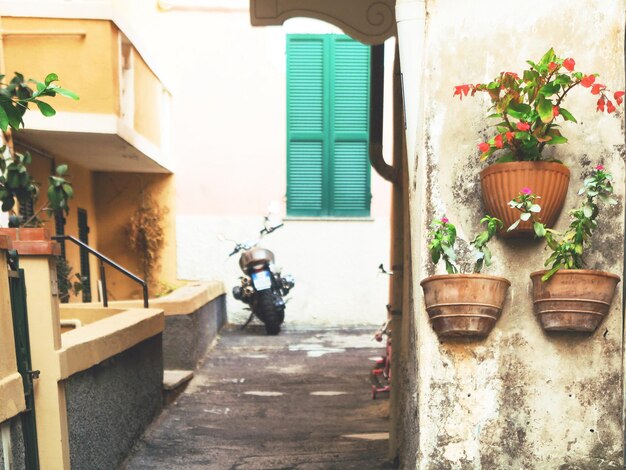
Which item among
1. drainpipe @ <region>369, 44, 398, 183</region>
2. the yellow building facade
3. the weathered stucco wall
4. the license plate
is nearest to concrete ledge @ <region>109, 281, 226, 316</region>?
the license plate

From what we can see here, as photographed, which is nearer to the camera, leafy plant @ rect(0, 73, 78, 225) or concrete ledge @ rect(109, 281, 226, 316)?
leafy plant @ rect(0, 73, 78, 225)

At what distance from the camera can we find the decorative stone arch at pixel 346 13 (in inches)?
141

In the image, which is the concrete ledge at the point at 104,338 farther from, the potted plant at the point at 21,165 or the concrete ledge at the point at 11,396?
the potted plant at the point at 21,165

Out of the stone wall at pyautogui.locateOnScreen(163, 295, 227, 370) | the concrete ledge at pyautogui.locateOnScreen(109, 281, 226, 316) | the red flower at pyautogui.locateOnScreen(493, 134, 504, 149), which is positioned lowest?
the stone wall at pyautogui.locateOnScreen(163, 295, 227, 370)

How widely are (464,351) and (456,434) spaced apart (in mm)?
307

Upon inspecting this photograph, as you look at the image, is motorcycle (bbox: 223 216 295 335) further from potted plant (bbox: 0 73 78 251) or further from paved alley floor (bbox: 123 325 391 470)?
potted plant (bbox: 0 73 78 251)

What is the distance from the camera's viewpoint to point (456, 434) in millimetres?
2119

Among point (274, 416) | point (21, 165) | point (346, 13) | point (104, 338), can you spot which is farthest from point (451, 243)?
point (21, 165)

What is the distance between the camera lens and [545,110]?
1922 mm

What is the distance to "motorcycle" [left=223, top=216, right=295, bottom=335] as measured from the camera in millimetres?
8539

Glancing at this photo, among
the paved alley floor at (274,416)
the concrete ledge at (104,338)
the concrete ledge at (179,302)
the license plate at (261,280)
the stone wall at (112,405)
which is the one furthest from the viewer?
the license plate at (261,280)

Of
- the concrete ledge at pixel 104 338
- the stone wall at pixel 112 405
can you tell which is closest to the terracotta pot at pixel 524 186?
the concrete ledge at pixel 104 338

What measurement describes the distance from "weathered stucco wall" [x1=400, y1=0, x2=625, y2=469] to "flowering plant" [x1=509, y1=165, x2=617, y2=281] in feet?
0.34

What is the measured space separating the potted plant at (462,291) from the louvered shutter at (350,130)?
7416 mm
